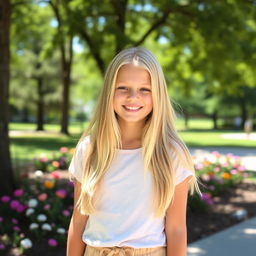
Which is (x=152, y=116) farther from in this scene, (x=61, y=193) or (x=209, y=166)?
(x=209, y=166)

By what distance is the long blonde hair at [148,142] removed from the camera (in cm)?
170

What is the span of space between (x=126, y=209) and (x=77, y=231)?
1.04 ft

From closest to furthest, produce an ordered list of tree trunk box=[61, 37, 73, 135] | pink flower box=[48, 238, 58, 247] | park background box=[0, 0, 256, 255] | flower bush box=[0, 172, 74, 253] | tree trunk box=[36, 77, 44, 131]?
pink flower box=[48, 238, 58, 247] → flower bush box=[0, 172, 74, 253] → park background box=[0, 0, 256, 255] → tree trunk box=[61, 37, 73, 135] → tree trunk box=[36, 77, 44, 131]

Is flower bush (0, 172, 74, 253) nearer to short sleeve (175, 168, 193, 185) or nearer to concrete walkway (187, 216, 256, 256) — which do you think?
concrete walkway (187, 216, 256, 256)

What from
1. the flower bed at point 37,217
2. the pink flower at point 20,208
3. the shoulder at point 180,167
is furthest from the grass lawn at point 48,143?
the shoulder at point 180,167

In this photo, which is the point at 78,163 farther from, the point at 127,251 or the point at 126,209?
the point at 127,251

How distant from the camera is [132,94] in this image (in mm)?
1771

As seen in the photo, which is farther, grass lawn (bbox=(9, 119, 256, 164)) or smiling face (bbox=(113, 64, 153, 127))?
grass lawn (bbox=(9, 119, 256, 164))

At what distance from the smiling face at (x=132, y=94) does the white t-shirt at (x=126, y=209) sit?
168mm

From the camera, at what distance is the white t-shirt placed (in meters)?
1.68

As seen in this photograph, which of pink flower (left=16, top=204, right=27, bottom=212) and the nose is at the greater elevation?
the nose

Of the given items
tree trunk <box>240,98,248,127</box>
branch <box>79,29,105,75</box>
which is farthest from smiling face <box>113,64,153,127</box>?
tree trunk <box>240,98,248,127</box>

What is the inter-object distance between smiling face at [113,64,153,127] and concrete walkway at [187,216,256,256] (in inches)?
107

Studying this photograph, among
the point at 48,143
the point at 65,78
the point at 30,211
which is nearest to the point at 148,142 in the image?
the point at 30,211
